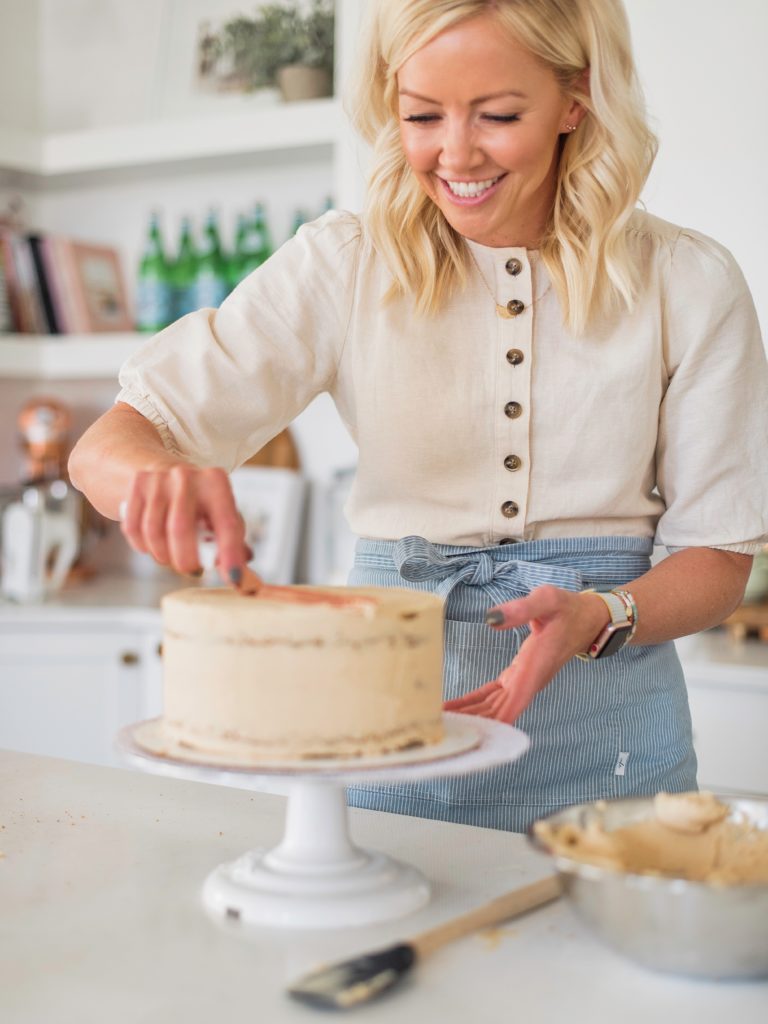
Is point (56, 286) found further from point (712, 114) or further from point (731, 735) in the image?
point (731, 735)

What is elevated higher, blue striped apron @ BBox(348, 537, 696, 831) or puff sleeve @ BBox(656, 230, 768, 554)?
puff sleeve @ BBox(656, 230, 768, 554)

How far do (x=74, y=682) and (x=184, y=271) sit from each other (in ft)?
3.51

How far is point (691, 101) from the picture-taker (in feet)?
7.63

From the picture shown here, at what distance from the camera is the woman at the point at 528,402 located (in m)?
1.34

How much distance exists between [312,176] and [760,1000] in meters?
2.65

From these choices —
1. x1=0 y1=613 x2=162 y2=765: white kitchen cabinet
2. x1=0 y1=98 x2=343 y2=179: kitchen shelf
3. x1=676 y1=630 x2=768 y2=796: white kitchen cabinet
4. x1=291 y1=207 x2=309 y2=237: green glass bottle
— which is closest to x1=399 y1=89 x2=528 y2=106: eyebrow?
x1=676 y1=630 x2=768 y2=796: white kitchen cabinet

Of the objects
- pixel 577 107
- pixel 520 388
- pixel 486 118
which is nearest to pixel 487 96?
pixel 486 118

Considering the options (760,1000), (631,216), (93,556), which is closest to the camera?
(760,1000)

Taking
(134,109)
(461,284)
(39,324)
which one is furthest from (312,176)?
(461,284)

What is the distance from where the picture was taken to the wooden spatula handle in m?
0.87

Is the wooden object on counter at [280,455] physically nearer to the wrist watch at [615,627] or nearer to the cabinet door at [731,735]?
the cabinet door at [731,735]

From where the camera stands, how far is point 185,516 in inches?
37.8

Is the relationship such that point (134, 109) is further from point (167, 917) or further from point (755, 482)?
point (167, 917)

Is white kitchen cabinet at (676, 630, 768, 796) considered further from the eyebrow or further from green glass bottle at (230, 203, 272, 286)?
green glass bottle at (230, 203, 272, 286)
